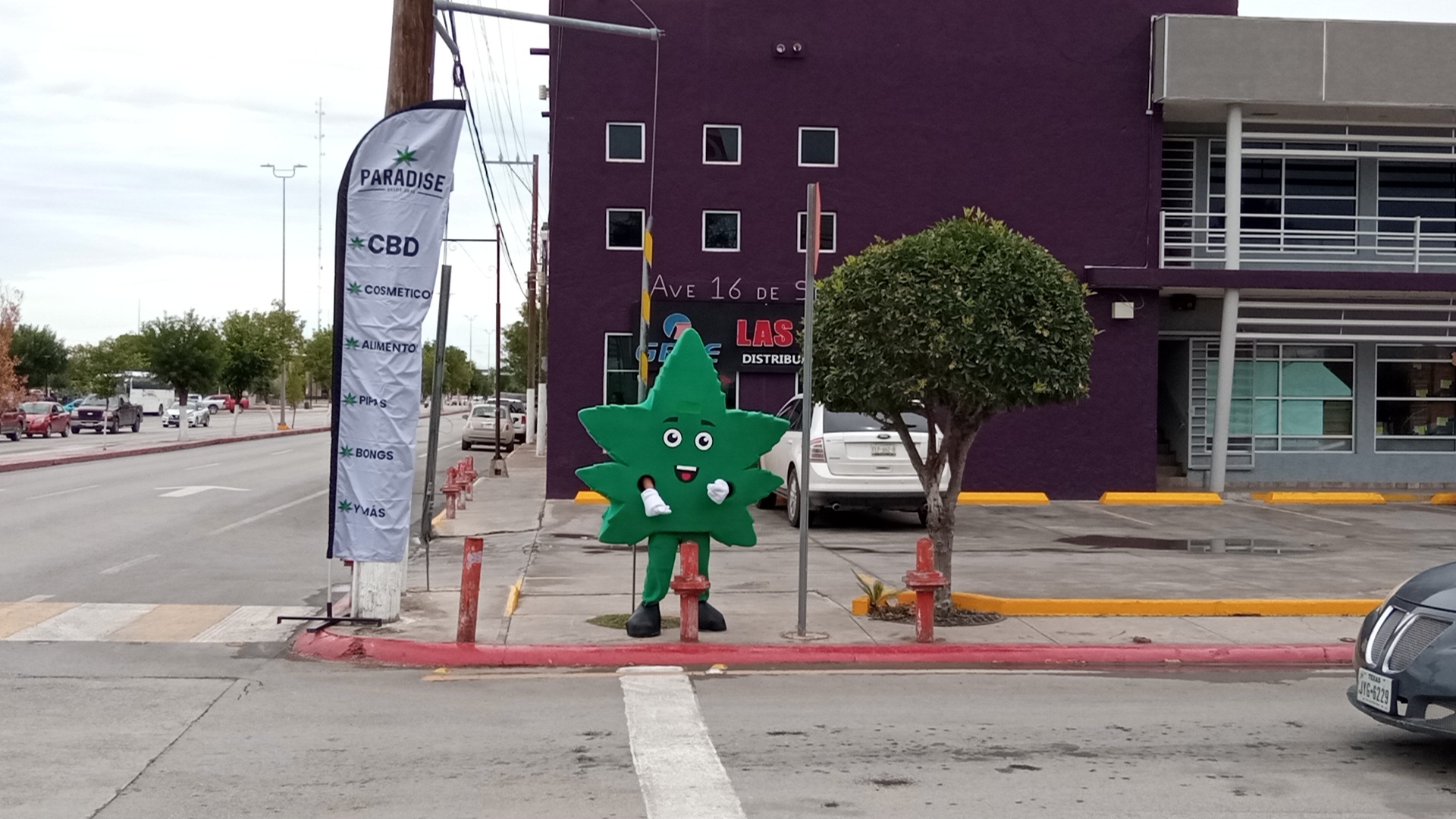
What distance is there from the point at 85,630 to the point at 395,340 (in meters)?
3.29

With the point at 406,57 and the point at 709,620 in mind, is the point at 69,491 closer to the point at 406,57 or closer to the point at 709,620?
the point at 406,57

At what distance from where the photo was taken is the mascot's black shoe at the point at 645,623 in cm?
942

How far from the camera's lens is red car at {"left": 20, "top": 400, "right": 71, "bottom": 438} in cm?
4803

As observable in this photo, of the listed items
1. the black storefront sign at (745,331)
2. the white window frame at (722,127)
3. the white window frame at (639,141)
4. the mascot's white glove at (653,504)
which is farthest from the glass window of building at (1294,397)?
A: the mascot's white glove at (653,504)

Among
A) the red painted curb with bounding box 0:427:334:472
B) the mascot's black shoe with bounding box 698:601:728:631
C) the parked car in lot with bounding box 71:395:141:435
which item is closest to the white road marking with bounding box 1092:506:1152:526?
the mascot's black shoe with bounding box 698:601:728:631

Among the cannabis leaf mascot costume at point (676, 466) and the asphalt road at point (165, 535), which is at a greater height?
the cannabis leaf mascot costume at point (676, 466)

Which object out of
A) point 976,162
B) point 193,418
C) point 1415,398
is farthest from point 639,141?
point 193,418

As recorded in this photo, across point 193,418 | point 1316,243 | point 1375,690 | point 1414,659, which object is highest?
point 1316,243

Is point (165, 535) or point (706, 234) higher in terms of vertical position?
point (706, 234)

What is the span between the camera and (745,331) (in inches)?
866

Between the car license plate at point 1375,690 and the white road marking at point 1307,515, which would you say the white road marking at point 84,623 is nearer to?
the car license plate at point 1375,690

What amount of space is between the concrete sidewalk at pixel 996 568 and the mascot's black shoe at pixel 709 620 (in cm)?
17

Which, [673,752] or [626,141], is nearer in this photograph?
[673,752]

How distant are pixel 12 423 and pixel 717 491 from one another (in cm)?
4453
